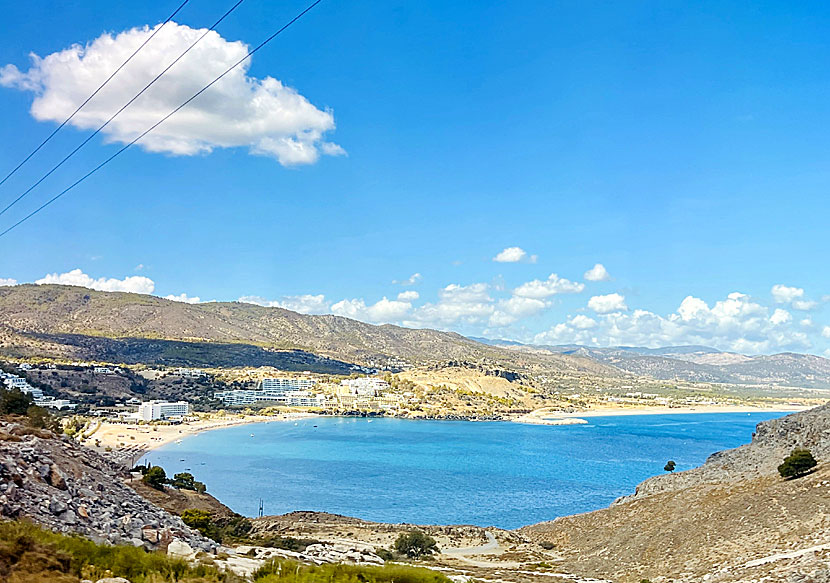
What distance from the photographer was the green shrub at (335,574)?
389 inches

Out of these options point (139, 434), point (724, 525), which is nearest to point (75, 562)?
point (724, 525)

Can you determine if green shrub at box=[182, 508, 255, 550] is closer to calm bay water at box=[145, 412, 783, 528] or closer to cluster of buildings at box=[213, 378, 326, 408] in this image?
calm bay water at box=[145, 412, 783, 528]

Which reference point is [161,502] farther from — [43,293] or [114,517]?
[43,293]

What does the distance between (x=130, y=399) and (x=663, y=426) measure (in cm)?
10033

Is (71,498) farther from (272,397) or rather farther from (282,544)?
(272,397)

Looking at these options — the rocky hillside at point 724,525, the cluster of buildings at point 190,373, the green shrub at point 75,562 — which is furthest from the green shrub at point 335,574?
the cluster of buildings at point 190,373

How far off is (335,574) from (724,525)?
16.1 metres

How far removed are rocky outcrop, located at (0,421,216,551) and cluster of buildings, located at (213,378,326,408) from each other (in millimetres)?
113974

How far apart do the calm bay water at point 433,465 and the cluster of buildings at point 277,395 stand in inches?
506

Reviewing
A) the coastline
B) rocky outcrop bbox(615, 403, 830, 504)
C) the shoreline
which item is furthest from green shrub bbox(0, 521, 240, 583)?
the coastline

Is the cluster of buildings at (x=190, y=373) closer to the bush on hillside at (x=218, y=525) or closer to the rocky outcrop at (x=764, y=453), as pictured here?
the bush on hillside at (x=218, y=525)

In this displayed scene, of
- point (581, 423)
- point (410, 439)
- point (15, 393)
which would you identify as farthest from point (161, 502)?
point (581, 423)

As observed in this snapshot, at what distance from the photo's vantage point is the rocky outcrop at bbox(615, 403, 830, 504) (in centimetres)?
2798

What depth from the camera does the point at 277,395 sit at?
138 meters
